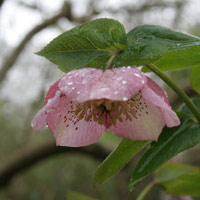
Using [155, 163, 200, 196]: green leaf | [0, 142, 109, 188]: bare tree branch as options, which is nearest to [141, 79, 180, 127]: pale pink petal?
[155, 163, 200, 196]: green leaf

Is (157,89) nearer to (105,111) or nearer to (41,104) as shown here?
(105,111)

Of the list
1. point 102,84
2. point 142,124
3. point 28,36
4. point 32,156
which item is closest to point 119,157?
point 142,124

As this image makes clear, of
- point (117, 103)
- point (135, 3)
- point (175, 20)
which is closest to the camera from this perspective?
point (117, 103)

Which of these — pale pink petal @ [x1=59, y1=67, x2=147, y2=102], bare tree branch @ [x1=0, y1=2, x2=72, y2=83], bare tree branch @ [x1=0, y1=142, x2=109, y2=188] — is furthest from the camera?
bare tree branch @ [x1=0, y1=2, x2=72, y2=83]

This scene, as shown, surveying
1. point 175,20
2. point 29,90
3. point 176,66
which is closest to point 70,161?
point 29,90

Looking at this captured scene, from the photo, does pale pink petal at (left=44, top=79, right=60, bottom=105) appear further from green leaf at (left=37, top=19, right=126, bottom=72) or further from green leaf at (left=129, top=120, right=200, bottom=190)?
green leaf at (left=129, top=120, right=200, bottom=190)

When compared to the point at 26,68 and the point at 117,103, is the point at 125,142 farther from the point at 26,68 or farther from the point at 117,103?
the point at 26,68
